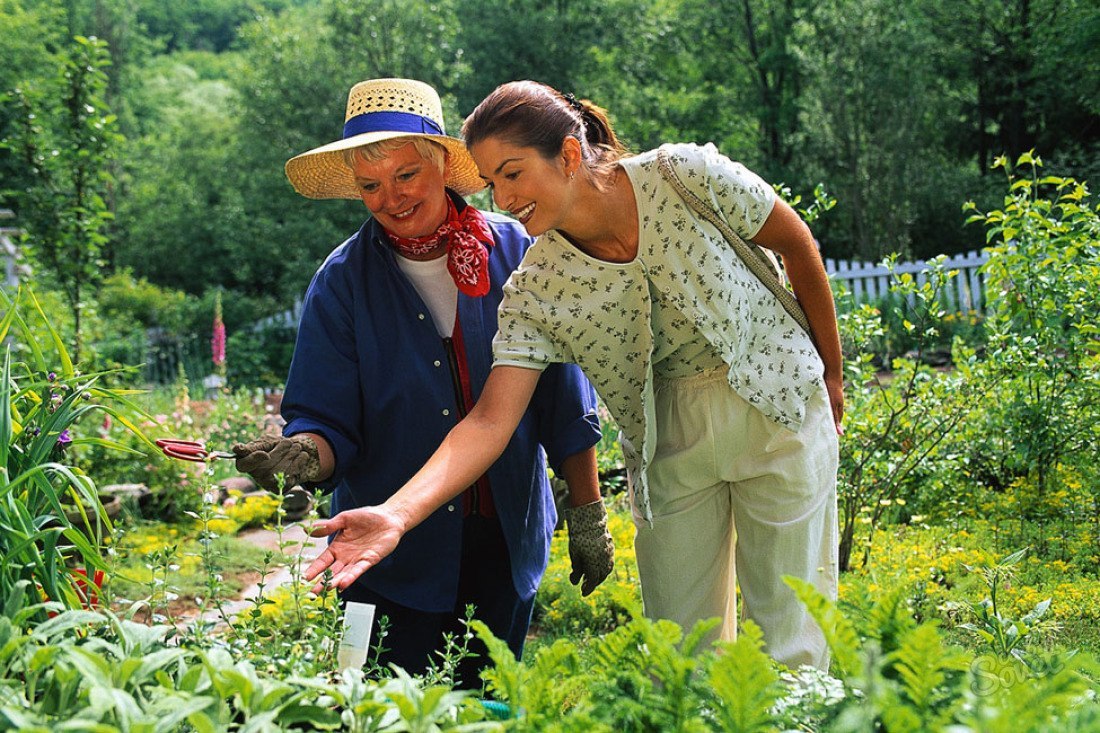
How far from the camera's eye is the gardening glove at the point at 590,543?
251 centimetres

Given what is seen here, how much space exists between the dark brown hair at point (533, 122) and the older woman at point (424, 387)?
358 mm

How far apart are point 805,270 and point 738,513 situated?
0.54 meters

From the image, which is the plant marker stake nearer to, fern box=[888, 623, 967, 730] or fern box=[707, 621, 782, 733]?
fern box=[707, 621, 782, 733]

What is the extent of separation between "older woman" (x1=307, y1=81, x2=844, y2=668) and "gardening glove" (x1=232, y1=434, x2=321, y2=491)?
11.8 inches

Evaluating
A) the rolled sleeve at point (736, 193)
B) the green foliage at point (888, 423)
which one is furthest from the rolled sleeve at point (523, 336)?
the green foliage at point (888, 423)

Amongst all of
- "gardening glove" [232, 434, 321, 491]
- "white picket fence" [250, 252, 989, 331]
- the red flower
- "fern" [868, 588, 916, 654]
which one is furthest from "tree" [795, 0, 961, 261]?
"fern" [868, 588, 916, 654]

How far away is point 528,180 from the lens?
2.04m

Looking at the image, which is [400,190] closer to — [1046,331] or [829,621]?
Result: [829,621]

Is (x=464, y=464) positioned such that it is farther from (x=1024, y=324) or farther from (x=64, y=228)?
(x=64, y=228)

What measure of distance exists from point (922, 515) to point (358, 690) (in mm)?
3746

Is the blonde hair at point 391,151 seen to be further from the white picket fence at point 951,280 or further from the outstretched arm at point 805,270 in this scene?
the white picket fence at point 951,280

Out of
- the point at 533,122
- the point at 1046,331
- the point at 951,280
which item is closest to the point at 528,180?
the point at 533,122

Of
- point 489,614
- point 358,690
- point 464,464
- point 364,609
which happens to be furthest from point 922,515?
point 358,690

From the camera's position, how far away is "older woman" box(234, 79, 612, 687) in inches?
94.5
